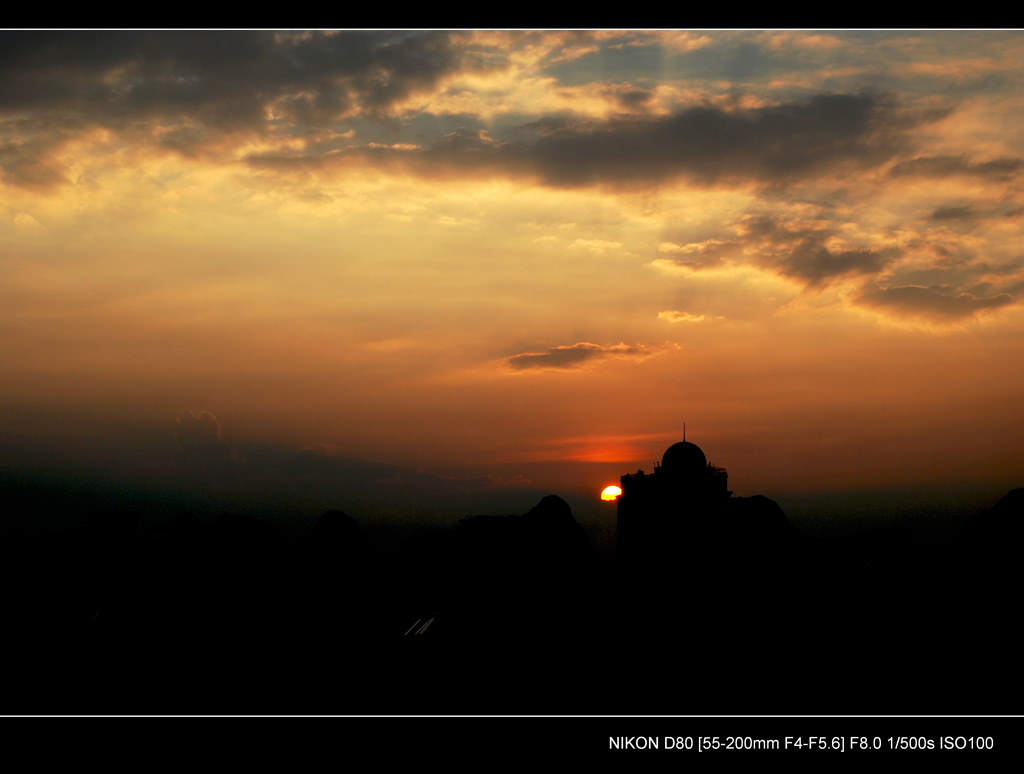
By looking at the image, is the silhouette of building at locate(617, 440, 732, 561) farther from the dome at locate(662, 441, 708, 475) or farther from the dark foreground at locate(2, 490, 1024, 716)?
the dark foreground at locate(2, 490, 1024, 716)

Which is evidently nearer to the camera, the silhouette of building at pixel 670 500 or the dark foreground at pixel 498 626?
the dark foreground at pixel 498 626

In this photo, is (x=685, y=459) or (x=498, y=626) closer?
(x=498, y=626)

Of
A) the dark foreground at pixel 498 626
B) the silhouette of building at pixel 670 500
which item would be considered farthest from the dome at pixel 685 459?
the dark foreground at pixel 498 626

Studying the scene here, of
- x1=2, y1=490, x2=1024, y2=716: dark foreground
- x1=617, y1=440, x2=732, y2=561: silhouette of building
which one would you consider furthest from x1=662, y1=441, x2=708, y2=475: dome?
x1=2, y1=490, x2=1024, y2=716: dark foreground

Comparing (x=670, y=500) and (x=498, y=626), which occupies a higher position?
(x=670, y=500)

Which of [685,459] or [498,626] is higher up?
[685,459]

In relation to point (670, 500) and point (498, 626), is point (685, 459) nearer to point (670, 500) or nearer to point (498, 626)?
point (670, 500)

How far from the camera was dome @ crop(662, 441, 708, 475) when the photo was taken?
171ft

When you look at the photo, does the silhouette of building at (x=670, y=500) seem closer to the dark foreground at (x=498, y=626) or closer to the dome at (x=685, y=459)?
the dome at (x=685, y=459)

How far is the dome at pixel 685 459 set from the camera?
52.0 meters

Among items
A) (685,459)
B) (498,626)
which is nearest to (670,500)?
(685,459)

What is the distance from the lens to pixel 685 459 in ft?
172
